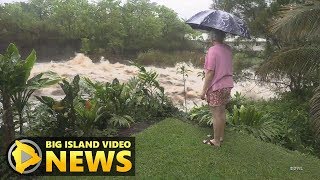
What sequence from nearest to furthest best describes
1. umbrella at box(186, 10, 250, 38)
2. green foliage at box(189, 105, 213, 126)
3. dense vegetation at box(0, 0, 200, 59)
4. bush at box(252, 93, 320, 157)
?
umbrella at box(186, 10, 250, 38) → green foliage at box(189, 105, 213, 126) → bush at box(252, 93, 320, 157) → dense vegetation at box(0, 0, 200, 59)

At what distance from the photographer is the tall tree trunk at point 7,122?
4.34 metres

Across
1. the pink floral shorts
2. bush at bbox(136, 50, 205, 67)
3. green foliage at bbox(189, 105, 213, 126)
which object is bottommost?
bush at bbox(136, 50, 205, 67)

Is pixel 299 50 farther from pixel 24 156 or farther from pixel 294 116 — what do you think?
pixel 24 156

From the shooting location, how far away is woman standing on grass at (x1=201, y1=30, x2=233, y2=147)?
4.30m

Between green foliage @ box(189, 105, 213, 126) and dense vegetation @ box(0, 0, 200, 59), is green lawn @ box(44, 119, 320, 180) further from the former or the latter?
dense vegetation @ box(0, 0, 200, 59)

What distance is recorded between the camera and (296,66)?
6.24m

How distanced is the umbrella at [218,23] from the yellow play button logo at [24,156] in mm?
2420

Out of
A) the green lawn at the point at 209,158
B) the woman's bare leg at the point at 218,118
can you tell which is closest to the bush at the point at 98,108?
the green lawn at the point at 209,158

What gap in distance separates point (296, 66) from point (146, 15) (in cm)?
1960

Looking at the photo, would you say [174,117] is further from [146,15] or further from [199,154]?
[146,15]

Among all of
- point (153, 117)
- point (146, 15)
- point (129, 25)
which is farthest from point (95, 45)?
point (153, 117)

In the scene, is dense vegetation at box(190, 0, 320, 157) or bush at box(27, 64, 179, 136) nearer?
bush at box(27, 64, 179, 136)

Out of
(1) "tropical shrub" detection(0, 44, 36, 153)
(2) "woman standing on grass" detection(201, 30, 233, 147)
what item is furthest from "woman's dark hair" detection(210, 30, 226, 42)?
(1) "tropical shrub" detection(0, 44, 36, 153)

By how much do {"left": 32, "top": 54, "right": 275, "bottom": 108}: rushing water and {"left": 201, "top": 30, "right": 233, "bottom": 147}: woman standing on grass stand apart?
22.7 feet
